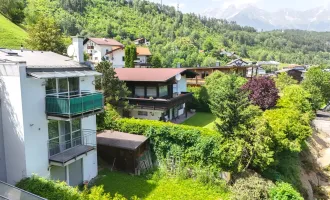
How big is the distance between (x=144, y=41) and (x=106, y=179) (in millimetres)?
109867

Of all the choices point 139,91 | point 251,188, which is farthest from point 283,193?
point 139,91

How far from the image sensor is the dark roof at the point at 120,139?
1951 centimetres

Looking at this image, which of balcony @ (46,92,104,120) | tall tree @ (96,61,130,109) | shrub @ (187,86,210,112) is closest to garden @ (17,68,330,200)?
tall tree @ (96,61,130,109)

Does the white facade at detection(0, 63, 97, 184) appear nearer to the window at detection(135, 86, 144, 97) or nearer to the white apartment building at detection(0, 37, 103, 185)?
the white apartment building at detection(0, 37, 103, 185)

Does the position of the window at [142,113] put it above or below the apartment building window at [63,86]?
below

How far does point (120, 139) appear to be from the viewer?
20562mm

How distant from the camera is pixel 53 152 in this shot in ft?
50.3

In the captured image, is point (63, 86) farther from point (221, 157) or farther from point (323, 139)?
point (323, 139)

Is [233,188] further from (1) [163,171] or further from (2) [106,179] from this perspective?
(2) [106,179]

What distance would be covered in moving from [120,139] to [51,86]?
24.4 ft

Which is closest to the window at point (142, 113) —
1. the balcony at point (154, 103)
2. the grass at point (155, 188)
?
the balcony at point (154, 103)

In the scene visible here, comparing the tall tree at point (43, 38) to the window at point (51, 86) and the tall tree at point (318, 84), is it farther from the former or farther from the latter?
the tall tree at point (318, 84)

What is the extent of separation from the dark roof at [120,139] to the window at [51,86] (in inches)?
259

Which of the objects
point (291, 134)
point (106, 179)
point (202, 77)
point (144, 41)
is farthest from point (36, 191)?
point (144, 41)
